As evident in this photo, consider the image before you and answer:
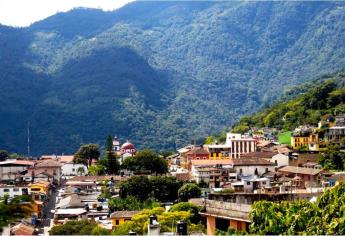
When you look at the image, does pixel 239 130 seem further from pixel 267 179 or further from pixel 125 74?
→ pixel 125 74

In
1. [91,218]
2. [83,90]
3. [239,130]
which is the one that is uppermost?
[83,90]

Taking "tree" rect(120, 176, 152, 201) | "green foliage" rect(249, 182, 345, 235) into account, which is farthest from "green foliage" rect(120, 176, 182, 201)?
"green foliage" rect(249, 182, 345, 235)

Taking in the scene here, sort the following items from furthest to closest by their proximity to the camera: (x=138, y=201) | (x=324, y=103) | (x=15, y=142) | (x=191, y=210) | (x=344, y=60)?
(x=344, y=60)
(x=15, y=142)
(x=324, y=103)
(x=138, y=201)
(x=191, y=210)

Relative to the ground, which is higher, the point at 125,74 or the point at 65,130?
the point at 125,74

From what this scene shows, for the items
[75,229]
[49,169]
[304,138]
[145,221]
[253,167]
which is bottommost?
[75,229]

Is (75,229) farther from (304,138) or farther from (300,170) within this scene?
(304,138)

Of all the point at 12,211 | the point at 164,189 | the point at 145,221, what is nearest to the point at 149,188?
the point at 164,189

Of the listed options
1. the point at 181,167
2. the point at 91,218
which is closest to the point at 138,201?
the point at 91,218
